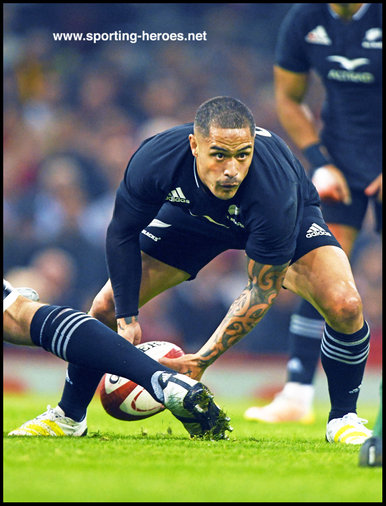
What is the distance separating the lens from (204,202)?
4699 mm

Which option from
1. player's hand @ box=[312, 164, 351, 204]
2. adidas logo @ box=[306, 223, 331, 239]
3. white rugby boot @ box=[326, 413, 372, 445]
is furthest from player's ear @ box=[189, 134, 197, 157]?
player's hand @ box=[312, 164, 351, 204]

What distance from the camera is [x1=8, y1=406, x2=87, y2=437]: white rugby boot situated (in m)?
4.53

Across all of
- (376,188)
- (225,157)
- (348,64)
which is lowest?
(225,157)

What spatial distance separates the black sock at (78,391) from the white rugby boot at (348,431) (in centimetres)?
121

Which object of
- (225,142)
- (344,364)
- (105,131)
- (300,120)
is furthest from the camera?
(105,131)

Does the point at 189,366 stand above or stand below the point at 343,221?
below

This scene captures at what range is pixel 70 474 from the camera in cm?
319

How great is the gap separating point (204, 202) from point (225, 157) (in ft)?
1.53

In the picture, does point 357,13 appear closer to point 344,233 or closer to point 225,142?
point 344,233

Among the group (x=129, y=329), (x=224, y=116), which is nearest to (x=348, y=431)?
(x=129, y=329)

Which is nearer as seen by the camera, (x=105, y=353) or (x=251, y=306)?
(x=105, y=353)

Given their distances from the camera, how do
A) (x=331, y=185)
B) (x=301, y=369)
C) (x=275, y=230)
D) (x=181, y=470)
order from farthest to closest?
1. (x=331, y=185)
2. (x=301, y=369)
3. (x=275, y=230)
4. (x=181, y=470)

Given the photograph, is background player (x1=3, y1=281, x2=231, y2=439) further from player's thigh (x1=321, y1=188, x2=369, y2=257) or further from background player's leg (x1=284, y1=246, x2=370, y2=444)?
player's thigh (x1=321, y1=188, x2=369, y2=257)

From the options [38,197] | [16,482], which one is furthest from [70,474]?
[38,197]
